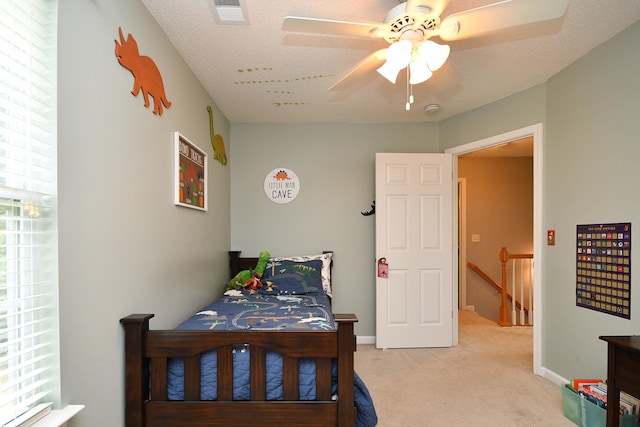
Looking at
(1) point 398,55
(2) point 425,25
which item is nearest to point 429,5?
(2) point 425,25

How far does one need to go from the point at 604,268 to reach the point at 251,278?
8.81ft

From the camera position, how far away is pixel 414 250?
3.48 metres

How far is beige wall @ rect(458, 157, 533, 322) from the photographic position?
5121 mm

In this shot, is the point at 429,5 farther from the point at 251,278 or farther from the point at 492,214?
the point at 492,214

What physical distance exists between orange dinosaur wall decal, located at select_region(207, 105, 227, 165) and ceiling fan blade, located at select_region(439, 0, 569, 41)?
2031 millimetres

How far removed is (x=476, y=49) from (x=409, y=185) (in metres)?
1.48

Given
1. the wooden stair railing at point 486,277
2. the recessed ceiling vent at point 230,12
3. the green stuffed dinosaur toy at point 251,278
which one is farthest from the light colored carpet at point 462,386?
the recessed ceiling vent at point 230,12

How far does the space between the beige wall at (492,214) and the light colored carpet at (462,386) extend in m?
1.46

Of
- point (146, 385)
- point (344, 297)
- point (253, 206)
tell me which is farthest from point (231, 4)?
point (344, 297)

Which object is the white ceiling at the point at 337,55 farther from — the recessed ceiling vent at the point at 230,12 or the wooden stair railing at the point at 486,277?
the wooden stair railing at the point at 486,277

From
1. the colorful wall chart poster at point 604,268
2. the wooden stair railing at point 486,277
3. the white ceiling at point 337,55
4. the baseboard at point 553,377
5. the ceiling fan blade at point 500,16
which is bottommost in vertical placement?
the baseboard at point 553,377

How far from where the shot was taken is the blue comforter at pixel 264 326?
155 cm

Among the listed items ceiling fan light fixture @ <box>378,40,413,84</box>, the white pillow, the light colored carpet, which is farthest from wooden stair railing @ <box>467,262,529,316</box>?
ceiling fan light fixture @ <box>378,40,413,84</box>

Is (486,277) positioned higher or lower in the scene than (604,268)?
lower
